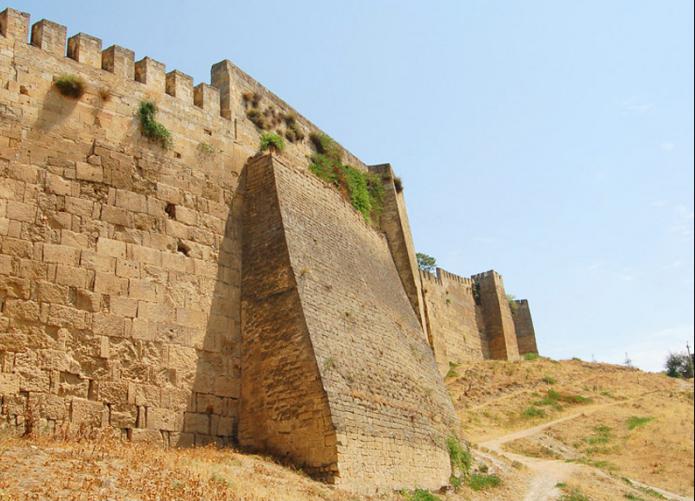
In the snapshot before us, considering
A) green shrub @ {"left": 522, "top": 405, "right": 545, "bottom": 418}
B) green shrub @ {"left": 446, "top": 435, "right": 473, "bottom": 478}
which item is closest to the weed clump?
green shrub @ {"left": 446, "top": 435, "right": 473, "bottom": 478}

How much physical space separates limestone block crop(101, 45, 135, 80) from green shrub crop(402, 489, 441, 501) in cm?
908

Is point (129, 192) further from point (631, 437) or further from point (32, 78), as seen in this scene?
point (631, 437)

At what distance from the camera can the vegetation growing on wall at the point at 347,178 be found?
58.7 ft

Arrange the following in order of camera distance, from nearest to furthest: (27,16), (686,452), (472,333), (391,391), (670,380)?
1. (27,16)
2. (391,391)
3. (686,452)
4. (670,380)
5. (472,333)

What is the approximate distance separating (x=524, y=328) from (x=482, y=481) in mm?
30608

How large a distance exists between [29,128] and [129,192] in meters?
1.89

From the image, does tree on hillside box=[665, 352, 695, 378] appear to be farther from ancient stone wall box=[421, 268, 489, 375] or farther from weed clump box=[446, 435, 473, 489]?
weed clump box=[446, 435, 473, 489]

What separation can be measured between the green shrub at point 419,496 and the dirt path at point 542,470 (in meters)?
3.61

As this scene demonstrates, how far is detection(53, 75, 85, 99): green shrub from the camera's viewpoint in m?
12.3

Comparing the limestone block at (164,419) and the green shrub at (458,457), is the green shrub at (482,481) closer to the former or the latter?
the green shrub at (458,457)

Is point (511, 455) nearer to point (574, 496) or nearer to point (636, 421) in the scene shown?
point (574, 496)

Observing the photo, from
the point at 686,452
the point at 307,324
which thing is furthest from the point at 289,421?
the point at 686,452

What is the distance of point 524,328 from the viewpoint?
44.5m

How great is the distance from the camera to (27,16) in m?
12.4
